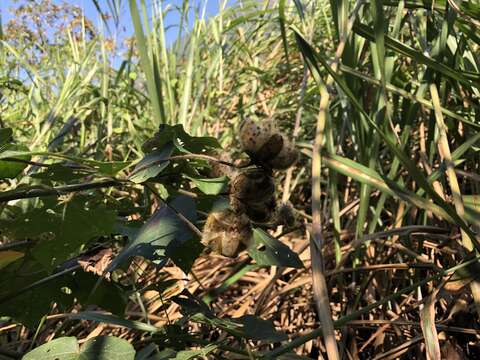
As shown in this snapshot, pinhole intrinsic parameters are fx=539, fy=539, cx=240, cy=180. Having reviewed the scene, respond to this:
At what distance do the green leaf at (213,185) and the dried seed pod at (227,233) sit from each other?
6cm

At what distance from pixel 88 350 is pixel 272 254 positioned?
0.26m

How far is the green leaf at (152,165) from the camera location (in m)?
0.72

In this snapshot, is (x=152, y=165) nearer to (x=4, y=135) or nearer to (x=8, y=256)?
(x=4, y=135)

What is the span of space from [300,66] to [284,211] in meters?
1.74

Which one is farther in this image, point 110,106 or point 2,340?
point 110,106

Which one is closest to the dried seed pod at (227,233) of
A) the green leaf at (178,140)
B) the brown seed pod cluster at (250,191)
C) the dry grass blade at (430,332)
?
the brown seed pod cluster at (250,191)

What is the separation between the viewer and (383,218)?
1538 millimetres

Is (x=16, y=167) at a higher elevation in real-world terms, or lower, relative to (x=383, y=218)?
higher

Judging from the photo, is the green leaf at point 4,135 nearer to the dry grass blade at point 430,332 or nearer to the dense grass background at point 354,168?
the dense grass background at point 354,168

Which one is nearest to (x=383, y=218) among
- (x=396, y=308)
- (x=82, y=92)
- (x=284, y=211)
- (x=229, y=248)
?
(x=396, y=308)

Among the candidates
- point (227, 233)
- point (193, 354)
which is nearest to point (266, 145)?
point (227, 233)

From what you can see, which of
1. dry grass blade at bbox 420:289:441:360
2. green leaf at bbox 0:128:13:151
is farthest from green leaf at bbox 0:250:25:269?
dry grass blade at bbox 420:289:441:360

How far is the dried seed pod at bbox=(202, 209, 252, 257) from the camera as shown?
693 millimetres

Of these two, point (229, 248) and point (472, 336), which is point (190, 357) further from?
point (472, 336)
